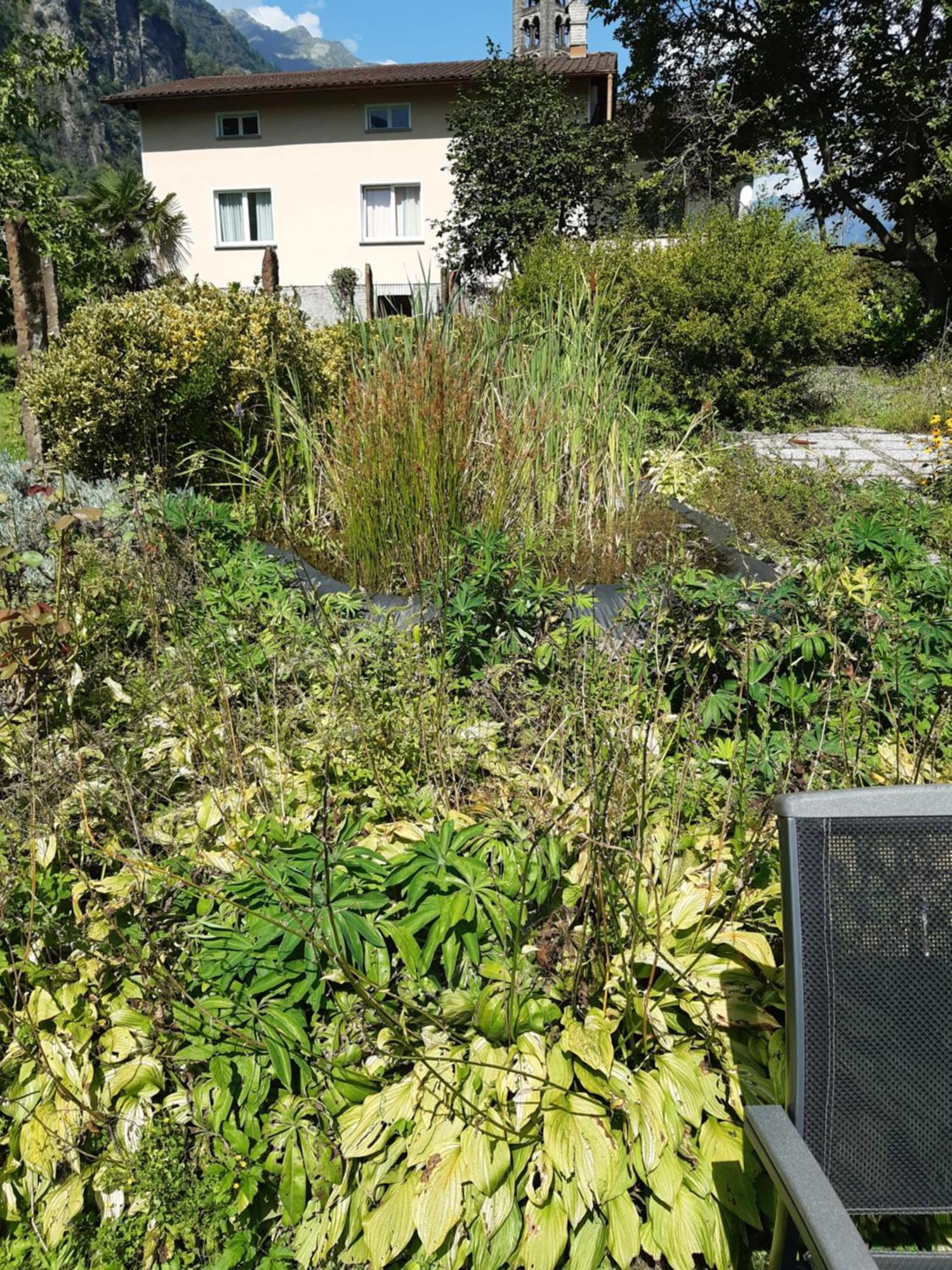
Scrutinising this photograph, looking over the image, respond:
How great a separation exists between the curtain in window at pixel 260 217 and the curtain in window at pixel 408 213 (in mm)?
3271

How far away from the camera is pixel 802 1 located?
14.3m

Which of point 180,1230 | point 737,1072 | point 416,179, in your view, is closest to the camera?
point 180,1230

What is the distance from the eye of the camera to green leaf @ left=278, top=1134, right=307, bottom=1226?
129 centimetres

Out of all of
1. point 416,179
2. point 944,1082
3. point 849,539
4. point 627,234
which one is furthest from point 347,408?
point 416,179

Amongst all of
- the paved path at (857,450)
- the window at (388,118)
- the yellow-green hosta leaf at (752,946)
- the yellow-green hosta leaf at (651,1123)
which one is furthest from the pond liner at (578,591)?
the window at (388,118)

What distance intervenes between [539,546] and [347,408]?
4.00ft

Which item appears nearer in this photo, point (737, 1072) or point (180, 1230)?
point (180, 1230)

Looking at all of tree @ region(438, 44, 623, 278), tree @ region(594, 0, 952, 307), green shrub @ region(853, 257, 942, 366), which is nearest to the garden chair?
tree @ region(438, 44, 623, 278)

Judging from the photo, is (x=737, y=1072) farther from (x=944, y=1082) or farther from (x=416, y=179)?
(x=416, y=179)

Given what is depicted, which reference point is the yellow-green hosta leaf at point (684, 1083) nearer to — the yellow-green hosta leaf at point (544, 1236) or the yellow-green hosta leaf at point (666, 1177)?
the yellow-green hosta leaf at point (666, 1177)

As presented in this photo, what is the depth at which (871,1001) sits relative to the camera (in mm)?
1040

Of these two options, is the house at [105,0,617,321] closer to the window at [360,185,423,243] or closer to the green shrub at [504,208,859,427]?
the window at [360,185,423,243]

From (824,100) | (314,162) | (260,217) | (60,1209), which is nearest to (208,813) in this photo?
(60,1209)

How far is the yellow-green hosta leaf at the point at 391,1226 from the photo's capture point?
1260 mm
